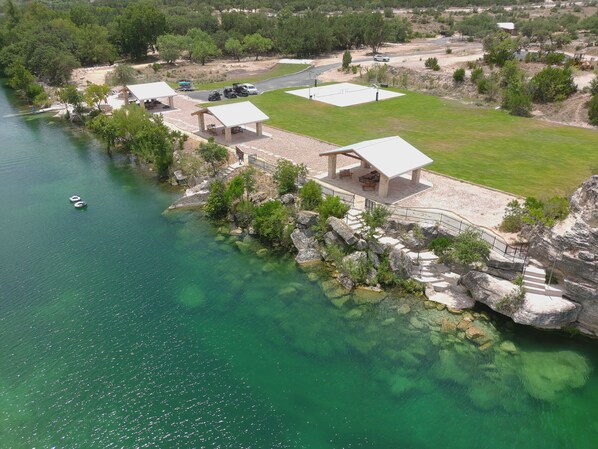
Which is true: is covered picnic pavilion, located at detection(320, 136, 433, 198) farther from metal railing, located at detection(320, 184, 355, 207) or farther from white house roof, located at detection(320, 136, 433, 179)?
metal railing, located at detection(320, 184, 355, 207)

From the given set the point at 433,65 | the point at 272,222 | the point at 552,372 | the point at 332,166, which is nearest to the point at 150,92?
the point at 332,166

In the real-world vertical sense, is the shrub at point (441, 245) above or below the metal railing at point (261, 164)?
below

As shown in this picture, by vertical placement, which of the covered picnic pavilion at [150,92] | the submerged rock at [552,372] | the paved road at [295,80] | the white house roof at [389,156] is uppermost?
the covered picnic pavilion at [150,92]

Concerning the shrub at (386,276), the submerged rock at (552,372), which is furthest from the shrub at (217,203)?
the submerged rock at (552,372)

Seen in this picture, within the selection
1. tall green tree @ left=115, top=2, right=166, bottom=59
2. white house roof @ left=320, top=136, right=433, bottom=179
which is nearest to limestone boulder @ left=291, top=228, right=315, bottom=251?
white house roof @ left=320, top=136, right=433, bottom=179

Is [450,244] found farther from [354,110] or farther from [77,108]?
[77,108]

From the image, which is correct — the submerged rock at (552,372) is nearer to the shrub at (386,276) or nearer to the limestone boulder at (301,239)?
the shrub at (386,276)
